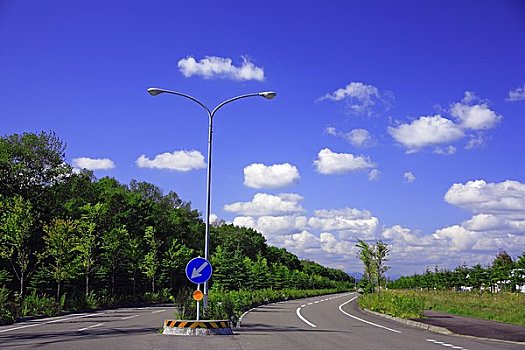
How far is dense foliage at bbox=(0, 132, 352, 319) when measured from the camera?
35.3m

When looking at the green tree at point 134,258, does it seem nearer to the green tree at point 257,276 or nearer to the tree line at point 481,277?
the green tree at point 257,276

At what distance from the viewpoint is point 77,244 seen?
38.9 metres

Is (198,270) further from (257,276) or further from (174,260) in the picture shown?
(257,276)

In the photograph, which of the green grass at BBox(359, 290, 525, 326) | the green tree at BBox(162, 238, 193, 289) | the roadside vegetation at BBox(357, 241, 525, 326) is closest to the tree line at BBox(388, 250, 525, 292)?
the roadside vegetation at BBox(357, 241, 525, 326)

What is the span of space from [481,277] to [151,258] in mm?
42923

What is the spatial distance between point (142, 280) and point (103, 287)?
6.78 meters

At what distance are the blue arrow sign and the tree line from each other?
41.7 meters

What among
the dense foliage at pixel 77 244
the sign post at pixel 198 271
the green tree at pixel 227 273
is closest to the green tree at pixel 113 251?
the dense foliage at pixel 77 244

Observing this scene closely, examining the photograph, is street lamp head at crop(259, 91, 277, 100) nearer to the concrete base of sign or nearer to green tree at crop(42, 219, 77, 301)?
the concrete base of sign

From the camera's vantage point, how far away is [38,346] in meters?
15.1

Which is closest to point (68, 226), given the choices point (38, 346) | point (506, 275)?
point (38, 346)

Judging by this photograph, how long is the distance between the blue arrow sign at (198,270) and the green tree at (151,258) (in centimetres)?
3669

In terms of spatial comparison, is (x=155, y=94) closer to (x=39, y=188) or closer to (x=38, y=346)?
(x=38, y=346)

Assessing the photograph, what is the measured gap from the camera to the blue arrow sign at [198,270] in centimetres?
1889
